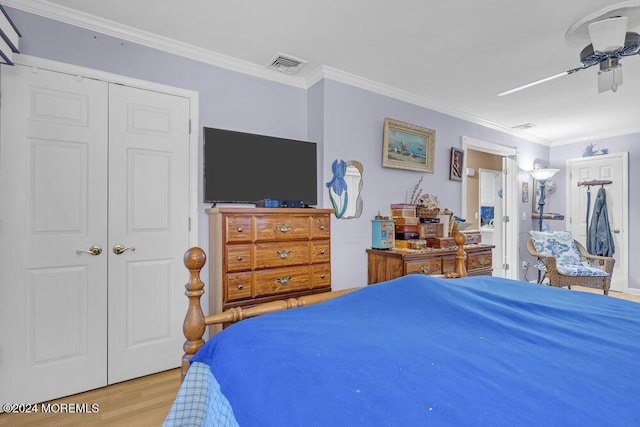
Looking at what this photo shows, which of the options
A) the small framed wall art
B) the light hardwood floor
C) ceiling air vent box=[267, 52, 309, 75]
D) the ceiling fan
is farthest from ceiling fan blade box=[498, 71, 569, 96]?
the light hardwood floor

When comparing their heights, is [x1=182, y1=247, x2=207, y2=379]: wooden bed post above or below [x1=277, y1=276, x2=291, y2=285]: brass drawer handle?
above

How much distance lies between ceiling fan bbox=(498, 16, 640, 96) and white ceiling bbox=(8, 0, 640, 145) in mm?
99

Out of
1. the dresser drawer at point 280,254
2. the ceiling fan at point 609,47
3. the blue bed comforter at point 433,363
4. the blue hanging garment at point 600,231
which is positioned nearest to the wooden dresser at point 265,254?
the dresser drawer at point 280,254

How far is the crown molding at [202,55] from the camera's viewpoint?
2051 millimetres

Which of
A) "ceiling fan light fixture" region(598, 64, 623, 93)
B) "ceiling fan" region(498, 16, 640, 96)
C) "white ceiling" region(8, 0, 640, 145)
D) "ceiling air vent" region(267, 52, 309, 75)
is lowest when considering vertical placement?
"ceiling fan light fixture" region(598, 64, 623, 93)

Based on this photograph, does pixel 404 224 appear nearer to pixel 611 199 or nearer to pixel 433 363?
pixel 433 363

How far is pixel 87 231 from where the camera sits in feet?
7.09

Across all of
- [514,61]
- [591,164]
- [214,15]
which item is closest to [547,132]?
[591,164]

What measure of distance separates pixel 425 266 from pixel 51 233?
2.84 m

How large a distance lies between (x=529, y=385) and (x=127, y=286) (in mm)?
2455

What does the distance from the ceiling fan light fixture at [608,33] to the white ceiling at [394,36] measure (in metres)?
0.09

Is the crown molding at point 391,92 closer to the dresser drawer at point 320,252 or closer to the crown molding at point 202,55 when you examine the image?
the crown molding at point 202,55

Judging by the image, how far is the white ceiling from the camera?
204 cm

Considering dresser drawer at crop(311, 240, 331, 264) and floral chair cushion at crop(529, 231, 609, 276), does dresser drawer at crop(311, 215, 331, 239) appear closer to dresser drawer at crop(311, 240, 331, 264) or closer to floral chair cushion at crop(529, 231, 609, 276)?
dresser drawer at crop(311, 240, 331, 264)
